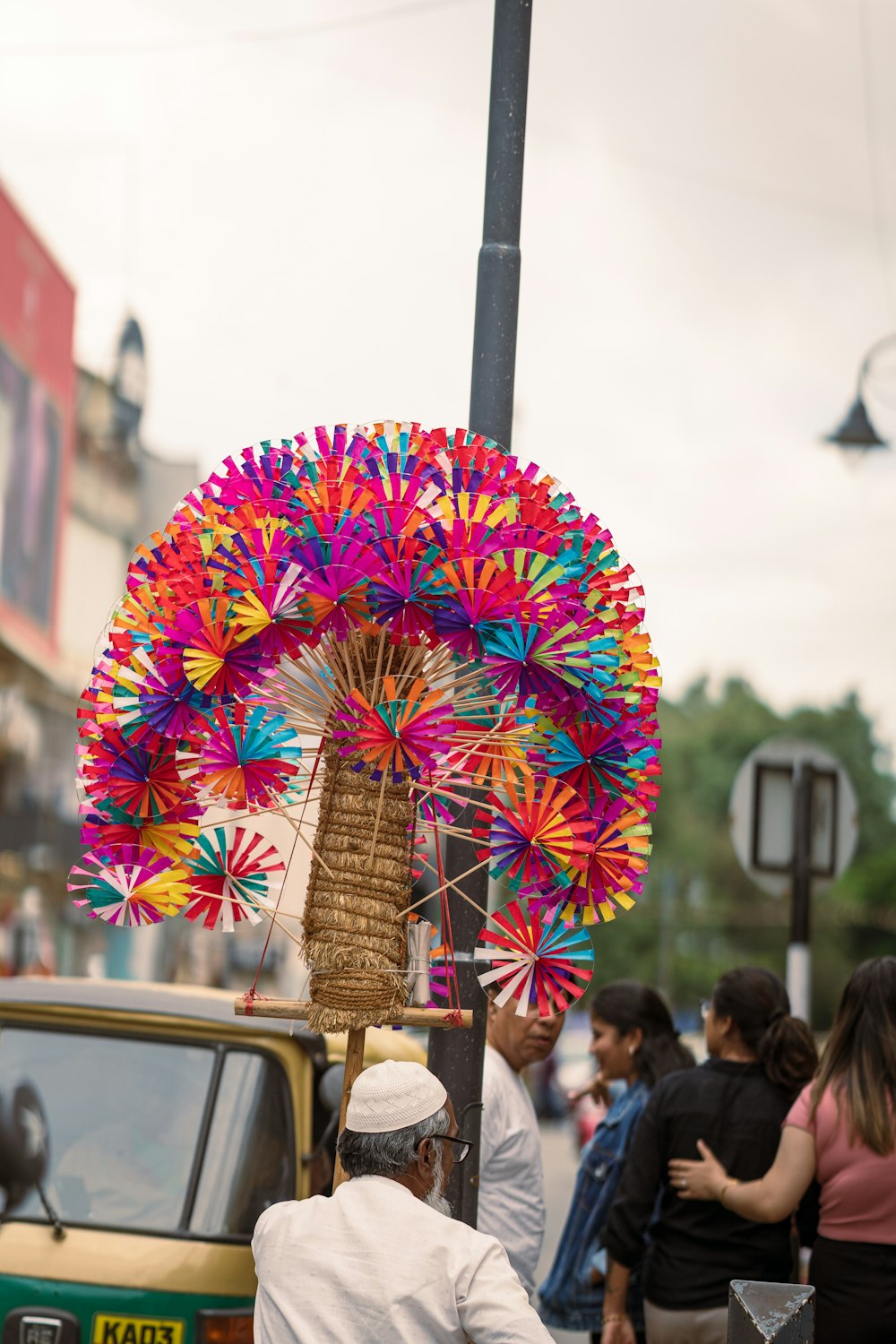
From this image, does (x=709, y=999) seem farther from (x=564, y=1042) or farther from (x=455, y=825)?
(x=564, y=1042)

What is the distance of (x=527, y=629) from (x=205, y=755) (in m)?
0.69

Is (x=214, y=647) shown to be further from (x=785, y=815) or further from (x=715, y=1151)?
(x=785, y=815)

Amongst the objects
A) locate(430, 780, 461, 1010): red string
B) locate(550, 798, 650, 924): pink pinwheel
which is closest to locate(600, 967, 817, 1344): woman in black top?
locate(430, 780, 461, 1010): red string

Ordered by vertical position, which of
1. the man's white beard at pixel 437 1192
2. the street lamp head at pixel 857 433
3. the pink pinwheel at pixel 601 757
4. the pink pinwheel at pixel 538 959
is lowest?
the man's white beard at pixel 437 1192

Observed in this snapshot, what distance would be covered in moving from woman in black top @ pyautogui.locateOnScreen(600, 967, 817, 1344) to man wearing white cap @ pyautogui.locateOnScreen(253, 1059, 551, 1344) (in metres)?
1.92

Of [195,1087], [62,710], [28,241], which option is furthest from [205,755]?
[62,710]

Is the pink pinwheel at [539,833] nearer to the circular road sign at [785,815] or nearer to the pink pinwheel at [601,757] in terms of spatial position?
the pink pinwheel at [601,757]

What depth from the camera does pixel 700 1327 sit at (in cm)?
452

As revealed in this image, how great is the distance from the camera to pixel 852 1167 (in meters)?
4.23

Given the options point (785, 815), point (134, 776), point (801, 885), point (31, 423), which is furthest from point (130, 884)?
point (31, 423)

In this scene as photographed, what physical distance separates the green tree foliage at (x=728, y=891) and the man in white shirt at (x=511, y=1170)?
70619 millimetres

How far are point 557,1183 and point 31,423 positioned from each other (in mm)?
13669

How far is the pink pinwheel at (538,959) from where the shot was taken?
3.29 metres

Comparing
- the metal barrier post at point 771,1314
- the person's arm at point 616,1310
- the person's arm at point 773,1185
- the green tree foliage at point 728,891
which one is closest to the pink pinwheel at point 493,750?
the metal barrier post at point 771,1314
